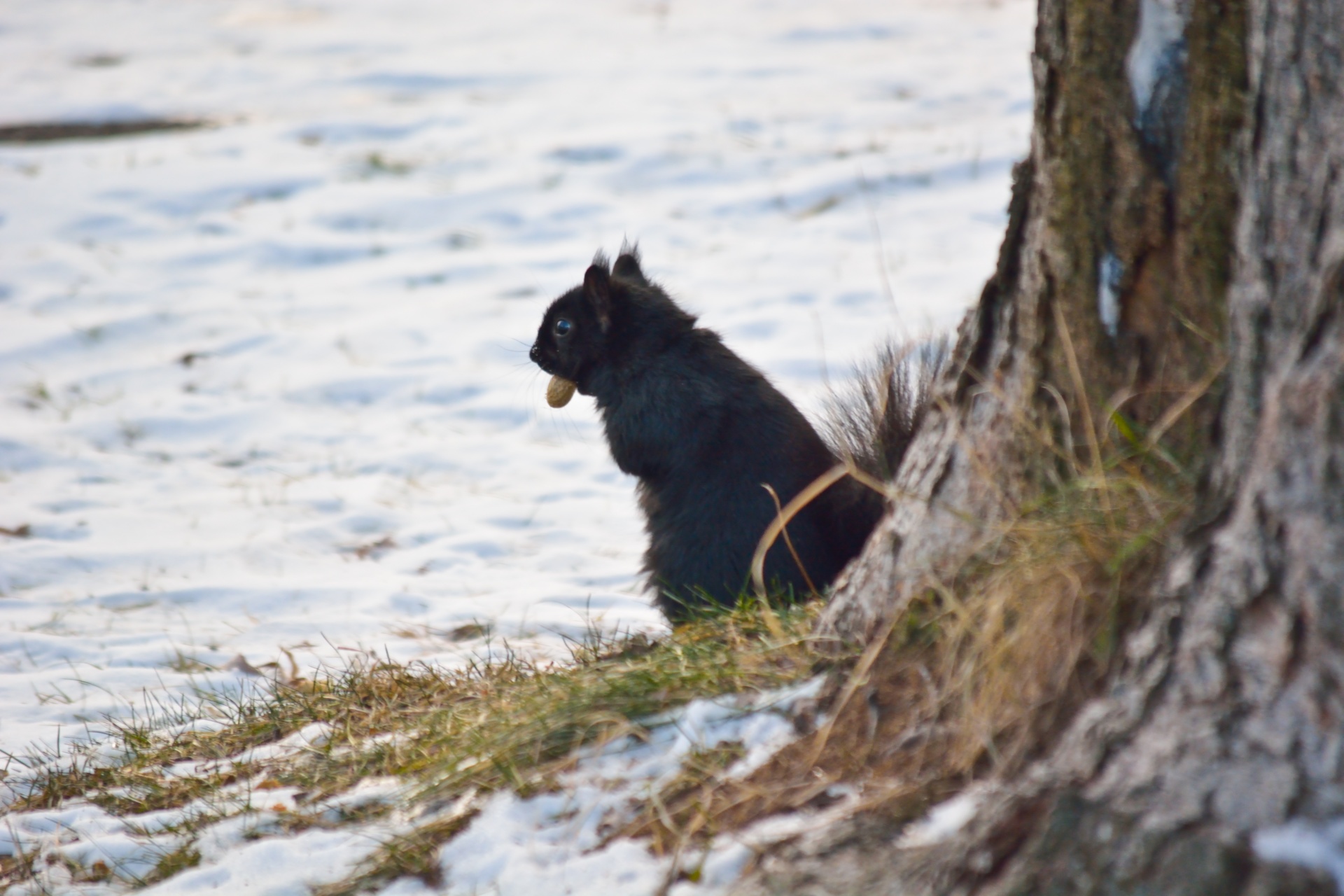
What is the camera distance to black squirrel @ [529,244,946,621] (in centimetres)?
286

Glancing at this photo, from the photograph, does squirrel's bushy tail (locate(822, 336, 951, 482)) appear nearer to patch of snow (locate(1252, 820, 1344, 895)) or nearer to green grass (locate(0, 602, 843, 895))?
green grass (locate(0, 602, 843, 895))

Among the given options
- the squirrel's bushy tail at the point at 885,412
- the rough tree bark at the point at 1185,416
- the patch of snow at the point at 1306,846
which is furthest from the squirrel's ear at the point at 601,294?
the patch of snow at the point at 1306,846

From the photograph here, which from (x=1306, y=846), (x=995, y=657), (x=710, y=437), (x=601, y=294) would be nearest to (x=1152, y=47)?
(x=995, y=657)

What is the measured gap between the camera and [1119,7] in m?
1.61

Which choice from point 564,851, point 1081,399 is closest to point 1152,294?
point 1081,399

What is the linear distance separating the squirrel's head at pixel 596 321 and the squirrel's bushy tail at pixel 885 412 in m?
0.73

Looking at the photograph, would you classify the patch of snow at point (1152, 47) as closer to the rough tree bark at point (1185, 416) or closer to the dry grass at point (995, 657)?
the rough tree bark at point (1185, 416)

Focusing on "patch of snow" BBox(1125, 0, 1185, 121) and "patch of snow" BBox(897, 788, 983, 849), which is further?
"patch of snow" BBox(1125, 0, 1185, 121)

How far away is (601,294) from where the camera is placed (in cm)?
345

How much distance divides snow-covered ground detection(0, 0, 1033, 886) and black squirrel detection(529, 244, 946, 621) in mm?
270

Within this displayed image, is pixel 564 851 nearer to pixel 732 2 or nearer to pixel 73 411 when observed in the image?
pixel 73 411

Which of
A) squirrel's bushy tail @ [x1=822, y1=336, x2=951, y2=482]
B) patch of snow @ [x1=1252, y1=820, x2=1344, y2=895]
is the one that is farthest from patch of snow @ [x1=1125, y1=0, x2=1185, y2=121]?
squirrel's bushy tail @ [x1=822, y1=336, x2=951, y2=482]

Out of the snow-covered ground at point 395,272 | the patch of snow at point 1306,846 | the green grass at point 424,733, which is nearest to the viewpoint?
the patch of snow at point 1306,846

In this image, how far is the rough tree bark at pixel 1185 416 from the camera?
4.00 ft
